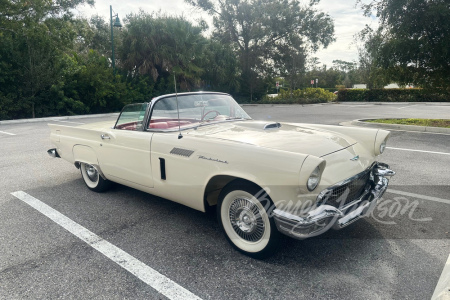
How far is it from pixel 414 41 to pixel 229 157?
9.98 m

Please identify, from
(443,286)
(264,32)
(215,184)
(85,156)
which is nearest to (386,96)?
(264,32)

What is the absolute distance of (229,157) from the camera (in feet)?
8.71

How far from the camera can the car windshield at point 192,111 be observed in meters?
3.59

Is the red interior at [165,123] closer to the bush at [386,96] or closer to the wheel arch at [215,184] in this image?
the wheel arch at [215,184]

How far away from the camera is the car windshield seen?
3.59 metres

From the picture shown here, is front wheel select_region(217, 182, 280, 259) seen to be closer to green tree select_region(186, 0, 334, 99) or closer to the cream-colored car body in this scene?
the cream-colored car body

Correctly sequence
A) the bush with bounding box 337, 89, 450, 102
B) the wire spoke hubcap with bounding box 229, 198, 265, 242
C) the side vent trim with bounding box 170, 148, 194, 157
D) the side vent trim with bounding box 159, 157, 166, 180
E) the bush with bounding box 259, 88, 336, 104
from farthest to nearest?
1. the bush with bounding box 259, 88, 336, 104
2. the bush with bounding box 337, 89, 450, 102
3. the side vent trim with bounding box 159, 157, 166, 180
4. the side vent trim with bounding box 170, 148, 194, 157
5. the wire spoke hubcap with bounding box 229, 198, 265, 242

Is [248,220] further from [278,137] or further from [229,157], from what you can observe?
[278,137]

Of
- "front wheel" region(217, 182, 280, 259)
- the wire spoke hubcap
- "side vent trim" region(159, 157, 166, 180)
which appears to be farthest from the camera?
"side vent trim" region(159, 157, 166, 180)

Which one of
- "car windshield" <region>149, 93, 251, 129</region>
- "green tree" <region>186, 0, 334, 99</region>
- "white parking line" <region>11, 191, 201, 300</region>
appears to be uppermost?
"green tree" <region>186, 0, 334, 99</region>

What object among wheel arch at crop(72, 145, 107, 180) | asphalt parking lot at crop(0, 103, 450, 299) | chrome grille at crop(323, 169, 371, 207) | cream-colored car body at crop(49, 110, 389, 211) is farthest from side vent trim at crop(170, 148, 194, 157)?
wheel arch at crop(72, 145, 107, 180)

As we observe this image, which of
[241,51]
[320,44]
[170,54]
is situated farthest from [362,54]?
[170,54]

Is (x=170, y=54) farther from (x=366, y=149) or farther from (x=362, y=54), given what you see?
(x=362, y=54)

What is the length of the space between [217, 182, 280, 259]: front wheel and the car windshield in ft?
3.61
